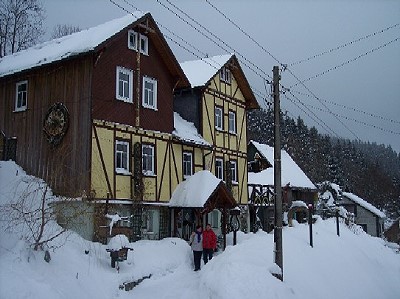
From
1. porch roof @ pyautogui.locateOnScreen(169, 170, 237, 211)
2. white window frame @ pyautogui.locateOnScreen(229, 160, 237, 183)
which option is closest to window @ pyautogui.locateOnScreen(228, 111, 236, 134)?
white window frame @ pyautogui.locateOnScreen(229, 160, 237, 183)

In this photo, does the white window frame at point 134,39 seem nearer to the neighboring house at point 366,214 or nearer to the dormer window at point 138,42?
the dormer window at point 138,42

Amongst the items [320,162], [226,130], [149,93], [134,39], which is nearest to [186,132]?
[149,93]

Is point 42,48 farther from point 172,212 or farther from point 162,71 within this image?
point 172,212

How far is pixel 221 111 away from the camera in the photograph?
92.5 feet

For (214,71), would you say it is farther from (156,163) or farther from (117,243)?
(117,243)

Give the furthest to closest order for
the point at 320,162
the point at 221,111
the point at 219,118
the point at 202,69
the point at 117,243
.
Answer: the point at 320,162 → the point at 202,69 → the point at 221,111 → the point at 219,118 → the point at 117,243

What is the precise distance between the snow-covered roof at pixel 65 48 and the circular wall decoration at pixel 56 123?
80.9 inches

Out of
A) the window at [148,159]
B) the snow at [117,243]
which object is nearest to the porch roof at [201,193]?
the window at [148,159]

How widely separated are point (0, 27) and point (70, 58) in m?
15.6

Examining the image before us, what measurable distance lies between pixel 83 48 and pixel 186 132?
26.8ft

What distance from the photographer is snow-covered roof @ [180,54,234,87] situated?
2672 centimetres

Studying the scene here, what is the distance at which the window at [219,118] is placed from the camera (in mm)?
27684

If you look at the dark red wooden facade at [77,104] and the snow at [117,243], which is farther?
the dark red wooden facade at [77,104]

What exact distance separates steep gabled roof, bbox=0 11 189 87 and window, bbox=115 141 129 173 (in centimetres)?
431
